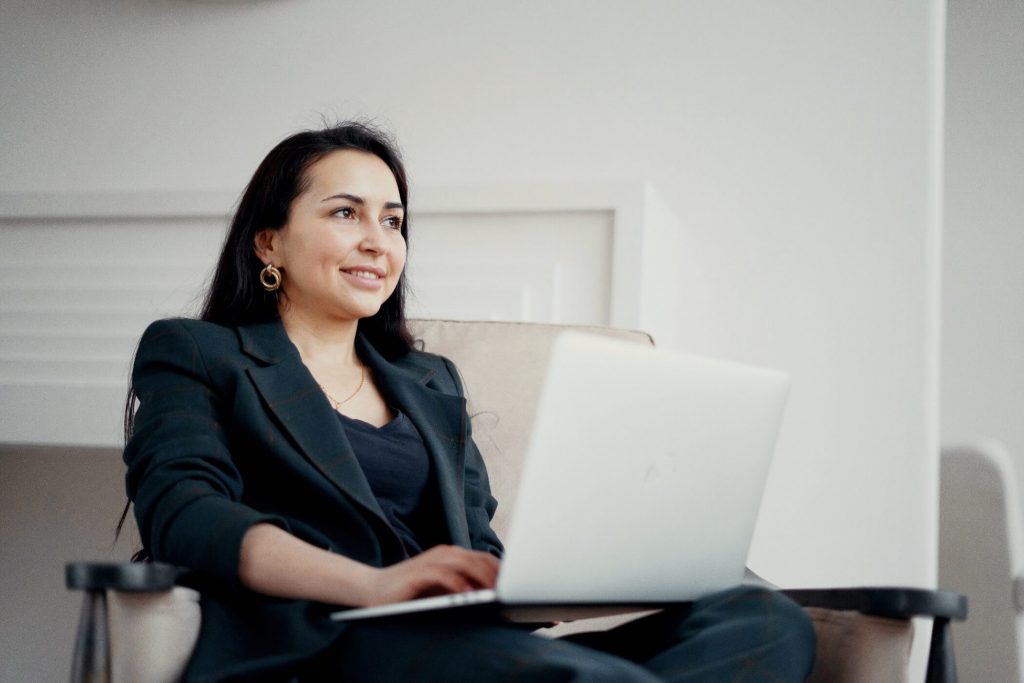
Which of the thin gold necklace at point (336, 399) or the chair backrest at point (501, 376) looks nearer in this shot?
the thin gold necklace at point (336, 399)

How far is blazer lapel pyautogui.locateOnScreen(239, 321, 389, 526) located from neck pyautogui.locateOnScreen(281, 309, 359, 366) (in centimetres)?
10

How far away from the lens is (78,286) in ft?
9.18

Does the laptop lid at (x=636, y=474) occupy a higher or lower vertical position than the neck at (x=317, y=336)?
lower

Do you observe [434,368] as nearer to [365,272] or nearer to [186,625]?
[365,272]

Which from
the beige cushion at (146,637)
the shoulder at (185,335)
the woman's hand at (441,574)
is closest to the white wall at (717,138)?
the shoulder at (185,335)

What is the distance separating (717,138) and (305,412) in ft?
4.45

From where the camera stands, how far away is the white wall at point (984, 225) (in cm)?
324

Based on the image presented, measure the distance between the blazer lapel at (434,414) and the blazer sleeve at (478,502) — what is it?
0.07 feet

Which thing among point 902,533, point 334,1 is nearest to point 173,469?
point 902,533

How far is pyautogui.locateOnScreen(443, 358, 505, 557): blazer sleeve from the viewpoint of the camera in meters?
1.80

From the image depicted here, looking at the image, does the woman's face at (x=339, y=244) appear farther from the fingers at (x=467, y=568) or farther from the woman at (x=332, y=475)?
the fingers at (x=467, y=568)

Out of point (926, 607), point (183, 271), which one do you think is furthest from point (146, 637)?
point (183, 271)

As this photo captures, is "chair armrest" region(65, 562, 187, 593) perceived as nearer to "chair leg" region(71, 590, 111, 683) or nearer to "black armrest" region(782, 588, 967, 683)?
"chair leg" region(71, 590, 111, 683)

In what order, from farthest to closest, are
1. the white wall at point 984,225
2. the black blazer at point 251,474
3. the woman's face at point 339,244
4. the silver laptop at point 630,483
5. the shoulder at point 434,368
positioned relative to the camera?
the white wall at point 984,225, the shoulder at point 434,368, the woman's face at point 339,244, the black blazer at point 251,474, the silver laptop at point 630,483
